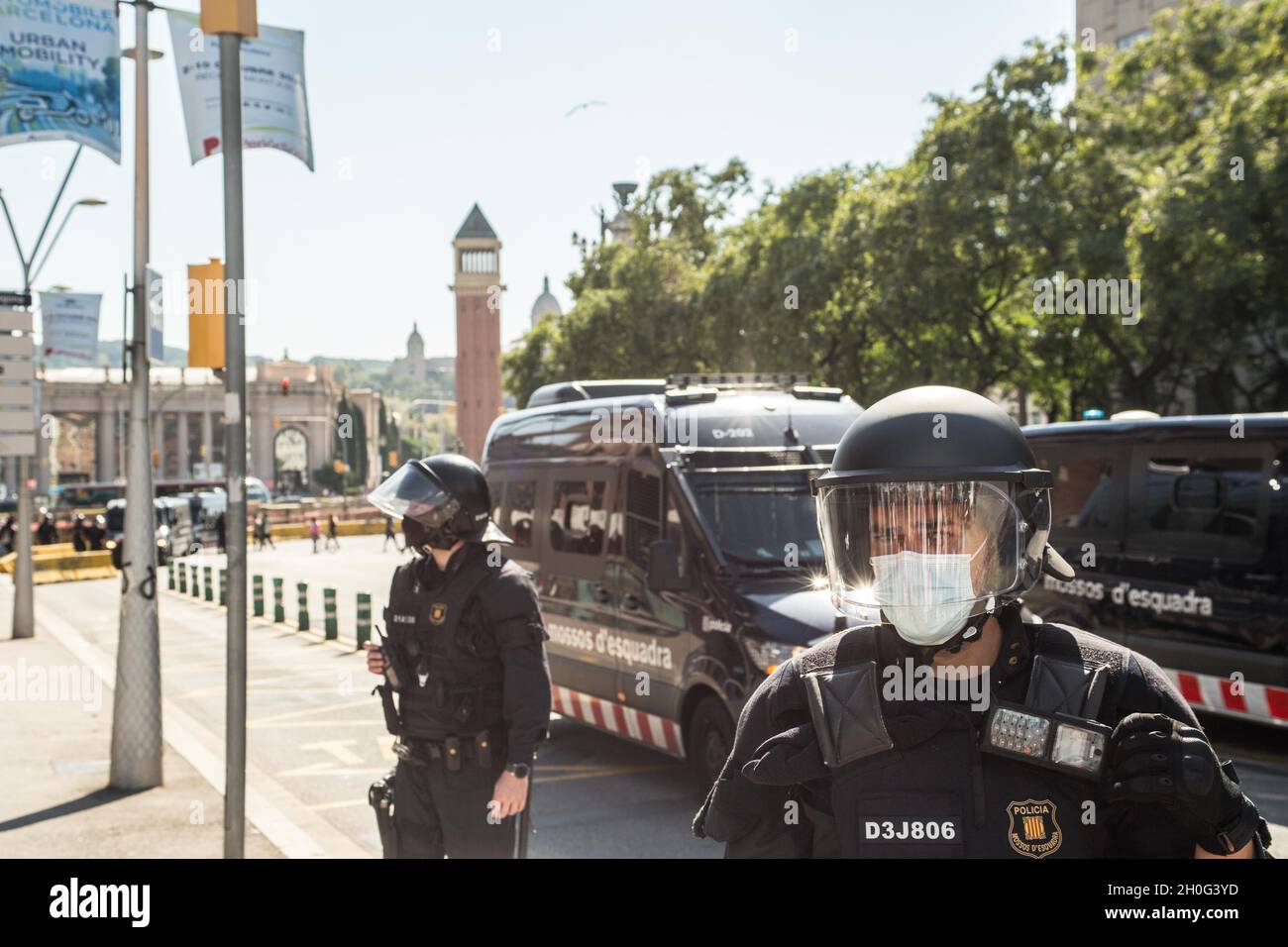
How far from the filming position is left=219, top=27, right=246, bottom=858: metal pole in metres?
5.30

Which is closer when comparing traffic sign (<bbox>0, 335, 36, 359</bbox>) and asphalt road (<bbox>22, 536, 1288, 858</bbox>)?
asphalt road (<bbox>22, 536, 1288, 858</bbox>)

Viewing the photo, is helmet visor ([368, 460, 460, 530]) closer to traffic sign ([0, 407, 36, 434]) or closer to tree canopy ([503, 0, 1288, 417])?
traffic sign ([0, 407, 36, 434])

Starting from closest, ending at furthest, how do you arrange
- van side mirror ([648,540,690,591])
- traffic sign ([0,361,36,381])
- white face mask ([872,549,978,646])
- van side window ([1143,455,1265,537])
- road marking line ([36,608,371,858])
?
white face mask ([872,549,978,646]), road marking line ([36,608,371,858]), van side mirror ([648,540,690,591]), van side window ([1143,455,1265,537]), traffic sign ([0,361,36,381])

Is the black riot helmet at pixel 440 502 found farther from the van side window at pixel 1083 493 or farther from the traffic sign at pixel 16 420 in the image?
the traffic sign at pixel 16 420

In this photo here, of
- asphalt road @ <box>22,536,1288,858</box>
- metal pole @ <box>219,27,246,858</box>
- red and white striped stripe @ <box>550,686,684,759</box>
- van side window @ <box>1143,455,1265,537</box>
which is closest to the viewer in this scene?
metal pole @ <box>219,27,246,858</box>

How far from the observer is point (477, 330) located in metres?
92.9

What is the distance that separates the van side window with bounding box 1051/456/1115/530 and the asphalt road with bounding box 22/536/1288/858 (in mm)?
1783

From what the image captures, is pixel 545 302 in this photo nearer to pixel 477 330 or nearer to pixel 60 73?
pixel 477 330

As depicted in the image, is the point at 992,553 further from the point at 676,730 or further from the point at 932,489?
the point at 676,730

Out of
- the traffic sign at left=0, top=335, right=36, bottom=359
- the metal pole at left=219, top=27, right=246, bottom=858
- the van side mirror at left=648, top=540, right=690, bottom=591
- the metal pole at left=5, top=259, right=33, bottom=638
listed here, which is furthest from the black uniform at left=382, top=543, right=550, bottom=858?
the metal pole at left=5, top=259, right=33, bottom=638

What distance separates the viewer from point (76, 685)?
13.1 metres
